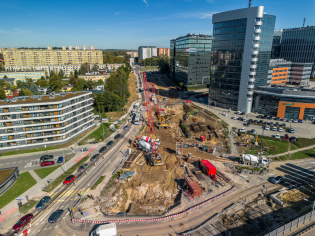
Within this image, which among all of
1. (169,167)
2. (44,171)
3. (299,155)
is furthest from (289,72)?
(44,171)

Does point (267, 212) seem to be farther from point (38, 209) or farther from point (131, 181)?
point (38, 209)

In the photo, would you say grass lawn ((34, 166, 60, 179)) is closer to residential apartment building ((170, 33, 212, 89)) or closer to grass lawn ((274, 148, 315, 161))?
grass lawn ((274, 148, 315, 161))

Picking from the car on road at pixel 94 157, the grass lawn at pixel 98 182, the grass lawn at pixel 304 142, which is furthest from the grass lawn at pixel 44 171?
the grass lawn at pixel 304 142

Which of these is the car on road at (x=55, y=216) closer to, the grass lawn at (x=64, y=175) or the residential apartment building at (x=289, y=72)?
the grass lawn at (x=64, y=175)

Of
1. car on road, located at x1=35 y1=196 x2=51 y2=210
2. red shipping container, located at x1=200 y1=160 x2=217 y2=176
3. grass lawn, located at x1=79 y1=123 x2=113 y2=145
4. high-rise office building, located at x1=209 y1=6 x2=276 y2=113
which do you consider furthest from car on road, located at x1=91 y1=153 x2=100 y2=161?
high-rise office building, located at x1=209 y1=6 x2=276 y2=113

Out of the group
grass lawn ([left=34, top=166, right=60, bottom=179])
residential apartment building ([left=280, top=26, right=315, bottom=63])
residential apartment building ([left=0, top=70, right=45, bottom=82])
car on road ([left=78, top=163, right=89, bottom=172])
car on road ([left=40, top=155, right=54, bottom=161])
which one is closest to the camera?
grass lawn ([left=34, top=166, right=60, bottom=179])

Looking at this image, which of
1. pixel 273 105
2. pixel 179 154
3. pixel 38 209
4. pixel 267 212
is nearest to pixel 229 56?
pixel 273 105
